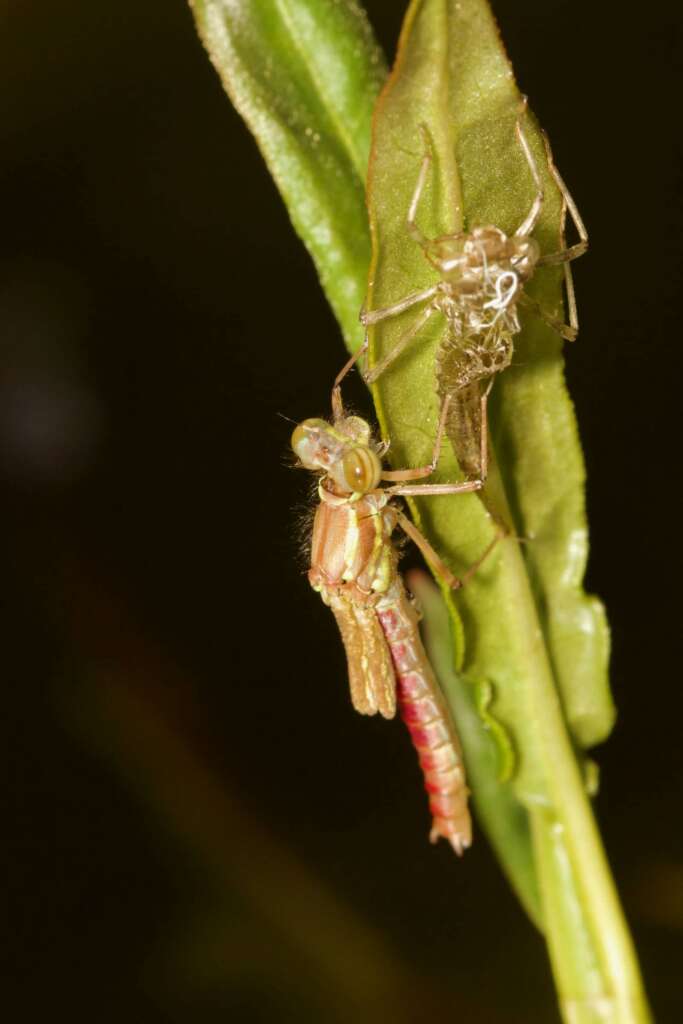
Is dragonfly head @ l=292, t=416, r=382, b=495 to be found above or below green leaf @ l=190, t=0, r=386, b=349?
below

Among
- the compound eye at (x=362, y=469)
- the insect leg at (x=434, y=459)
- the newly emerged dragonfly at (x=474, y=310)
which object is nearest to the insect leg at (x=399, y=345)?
the newly emerged dragonfly at (x=474, y=310)

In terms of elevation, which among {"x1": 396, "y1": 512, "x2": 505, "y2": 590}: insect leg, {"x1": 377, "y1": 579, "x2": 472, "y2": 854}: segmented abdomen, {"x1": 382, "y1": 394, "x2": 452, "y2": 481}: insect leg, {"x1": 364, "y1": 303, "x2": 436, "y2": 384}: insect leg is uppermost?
{"x1": 364, "y1": 303, "x2": 436, "y2": 384}: insect leg

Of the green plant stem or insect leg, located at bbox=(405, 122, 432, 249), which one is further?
the green plant stem

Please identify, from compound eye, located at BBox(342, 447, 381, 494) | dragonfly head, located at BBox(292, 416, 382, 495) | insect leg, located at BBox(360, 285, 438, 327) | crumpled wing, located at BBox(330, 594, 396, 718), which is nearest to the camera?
insect leg, located at BBox(360, 285, 438, 327)

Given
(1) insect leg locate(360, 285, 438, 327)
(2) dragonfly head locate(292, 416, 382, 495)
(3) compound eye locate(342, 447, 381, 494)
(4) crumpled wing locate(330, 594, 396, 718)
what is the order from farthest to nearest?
(4) crumpled wing locate(330, 594, 396, 718)
(2) dragonfly head locate(292, 416, 382, 495)
(3) compound eye locate(342, 447, 381, 494)
(1) insect leg locate(360, 285, 438, 327)

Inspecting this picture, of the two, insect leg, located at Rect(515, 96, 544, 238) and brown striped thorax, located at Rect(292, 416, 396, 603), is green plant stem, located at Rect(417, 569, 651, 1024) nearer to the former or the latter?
insect leg, located at Rect(515, 96, 544, 238)

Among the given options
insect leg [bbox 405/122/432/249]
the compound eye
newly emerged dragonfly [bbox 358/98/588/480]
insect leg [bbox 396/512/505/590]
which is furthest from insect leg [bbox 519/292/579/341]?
the compound eye
